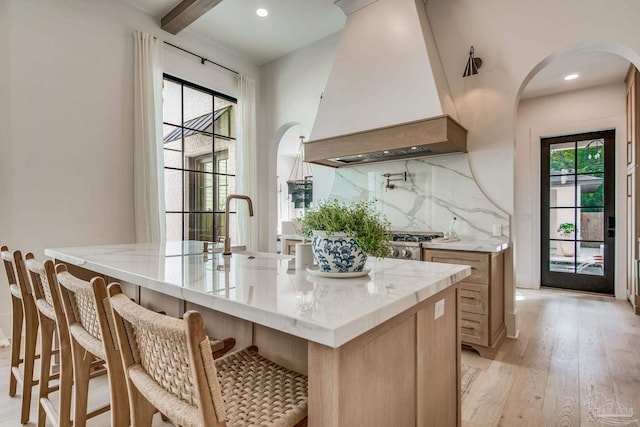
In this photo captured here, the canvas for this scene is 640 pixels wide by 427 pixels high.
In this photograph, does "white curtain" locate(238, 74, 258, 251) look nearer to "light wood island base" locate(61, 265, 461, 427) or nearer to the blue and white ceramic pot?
"light wood island base" locate(61, 265, 461, 427)

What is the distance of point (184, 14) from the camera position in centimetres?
355

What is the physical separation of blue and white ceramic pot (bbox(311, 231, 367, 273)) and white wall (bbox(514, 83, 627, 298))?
4.45m

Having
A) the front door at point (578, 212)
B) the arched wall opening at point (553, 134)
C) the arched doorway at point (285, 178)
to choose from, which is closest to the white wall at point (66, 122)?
the arched wall opening at point (553, 134)

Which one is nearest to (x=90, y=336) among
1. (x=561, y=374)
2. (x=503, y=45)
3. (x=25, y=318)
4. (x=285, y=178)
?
(x=25, y=318)

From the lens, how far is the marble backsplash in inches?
122

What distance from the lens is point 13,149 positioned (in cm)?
287

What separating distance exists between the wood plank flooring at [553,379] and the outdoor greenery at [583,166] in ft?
5.79

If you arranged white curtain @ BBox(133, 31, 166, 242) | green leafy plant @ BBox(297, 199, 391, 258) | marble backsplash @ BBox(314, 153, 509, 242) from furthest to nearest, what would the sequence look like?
1. white curtain @ BBox(133, 31, 166, 242)
2. marble backsplash @ BBox(314, 153, 509, 242)
3. green leafy plant @ BBox(297, 199, 391, 258)

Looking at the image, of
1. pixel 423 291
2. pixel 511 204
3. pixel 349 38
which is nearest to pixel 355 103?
pixel 349 38

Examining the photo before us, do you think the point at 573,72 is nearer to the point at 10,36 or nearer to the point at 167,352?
the point at 167,352

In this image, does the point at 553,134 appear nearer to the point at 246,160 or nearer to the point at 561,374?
the point at 561,374

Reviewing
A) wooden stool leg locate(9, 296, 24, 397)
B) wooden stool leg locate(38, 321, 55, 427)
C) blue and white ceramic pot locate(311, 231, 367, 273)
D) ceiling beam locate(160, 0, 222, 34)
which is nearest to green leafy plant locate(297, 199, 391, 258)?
blue and white ceramic pot locate(311, 231, 367, 273)

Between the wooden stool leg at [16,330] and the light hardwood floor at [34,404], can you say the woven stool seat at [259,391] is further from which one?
the wooden stool leg at [16,330]

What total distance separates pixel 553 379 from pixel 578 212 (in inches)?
137
